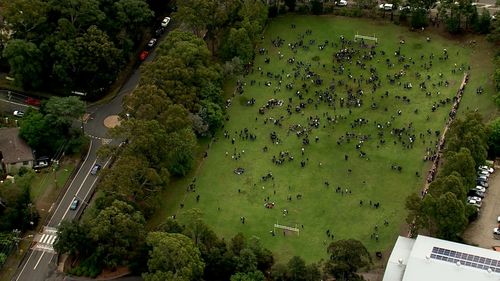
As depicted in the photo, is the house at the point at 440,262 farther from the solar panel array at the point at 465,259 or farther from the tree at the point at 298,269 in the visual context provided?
the tree at the point at 298,269

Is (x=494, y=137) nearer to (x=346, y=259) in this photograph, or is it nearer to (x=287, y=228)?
(x=287, y=228)

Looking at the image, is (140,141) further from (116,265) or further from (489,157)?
(489,157)

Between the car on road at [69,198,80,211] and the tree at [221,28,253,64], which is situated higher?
Result: the tree at [221,28,253,64]

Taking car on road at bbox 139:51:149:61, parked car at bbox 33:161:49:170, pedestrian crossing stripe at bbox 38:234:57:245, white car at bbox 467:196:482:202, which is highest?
car on road at bbox 139:51:149:61

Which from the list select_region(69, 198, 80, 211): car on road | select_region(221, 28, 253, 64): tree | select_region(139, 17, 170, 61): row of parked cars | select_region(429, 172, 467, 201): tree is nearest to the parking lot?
select_region(429, 172, 467, 201): tree

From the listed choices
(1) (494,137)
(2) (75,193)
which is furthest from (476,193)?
(2) (75,193)

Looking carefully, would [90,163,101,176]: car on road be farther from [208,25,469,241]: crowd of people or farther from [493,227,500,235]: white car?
[493,227,500,235]: white car
